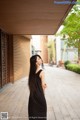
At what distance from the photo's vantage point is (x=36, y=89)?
4781mm

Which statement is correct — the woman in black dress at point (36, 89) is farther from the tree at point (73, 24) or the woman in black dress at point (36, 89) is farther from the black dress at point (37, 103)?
the tree at point (73, 24)

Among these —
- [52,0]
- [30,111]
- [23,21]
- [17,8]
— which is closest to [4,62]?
[23,21]

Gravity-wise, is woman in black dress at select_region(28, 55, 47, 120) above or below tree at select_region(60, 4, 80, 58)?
below

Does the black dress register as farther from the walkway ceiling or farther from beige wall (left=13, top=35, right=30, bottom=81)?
beige wall (left=13, top=35, right=30, bottom=81)

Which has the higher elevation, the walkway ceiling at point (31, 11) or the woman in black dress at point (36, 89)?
the walkway ceiling at point (31, 11)

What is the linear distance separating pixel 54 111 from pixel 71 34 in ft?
45.2

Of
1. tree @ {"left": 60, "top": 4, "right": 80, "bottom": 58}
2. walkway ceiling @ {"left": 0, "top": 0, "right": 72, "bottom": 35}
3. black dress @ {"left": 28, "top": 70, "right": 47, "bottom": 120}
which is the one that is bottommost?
black dress @ {"left": 28, "top": 70, "right": 47, "bottom": 120}

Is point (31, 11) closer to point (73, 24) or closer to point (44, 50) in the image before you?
point (73, 24)

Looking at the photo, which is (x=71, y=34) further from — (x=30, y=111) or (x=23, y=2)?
(x=30, y=111)

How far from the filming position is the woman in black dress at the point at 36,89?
4742 millimetres

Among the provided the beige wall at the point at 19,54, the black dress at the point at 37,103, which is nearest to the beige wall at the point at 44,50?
the beige wall at the point at 19,54

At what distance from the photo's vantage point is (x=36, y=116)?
16.2 feet

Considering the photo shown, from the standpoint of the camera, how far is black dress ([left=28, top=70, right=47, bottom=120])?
4793 mm

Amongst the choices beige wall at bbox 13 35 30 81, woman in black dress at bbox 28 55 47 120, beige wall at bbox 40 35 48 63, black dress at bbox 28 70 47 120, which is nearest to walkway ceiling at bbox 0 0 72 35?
woman in black dress at bbox 28 55 47 120
